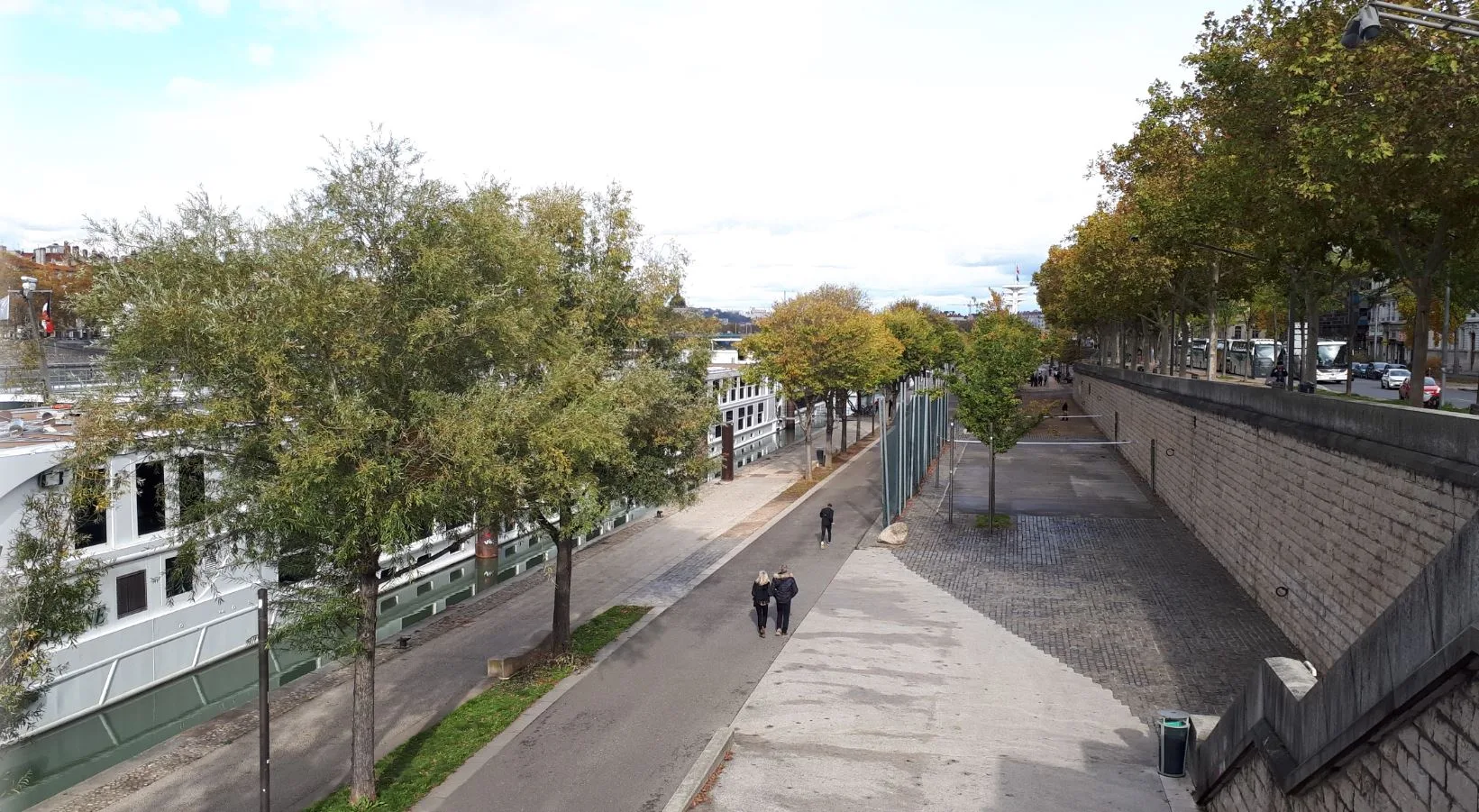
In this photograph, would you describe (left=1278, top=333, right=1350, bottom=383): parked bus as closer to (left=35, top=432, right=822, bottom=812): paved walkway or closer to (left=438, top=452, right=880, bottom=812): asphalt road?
(left=35, top=432, right=822, bottom=812): paved walkway

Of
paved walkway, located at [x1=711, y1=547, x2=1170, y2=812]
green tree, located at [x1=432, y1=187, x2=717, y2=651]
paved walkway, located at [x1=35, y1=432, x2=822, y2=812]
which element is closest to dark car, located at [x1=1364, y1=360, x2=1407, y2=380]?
paved walkway, located at [x1=35, y1=432, x2=822, y2=812]

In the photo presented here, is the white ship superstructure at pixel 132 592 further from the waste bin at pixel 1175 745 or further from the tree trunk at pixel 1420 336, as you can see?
the tree trunk at pixel 1420 336

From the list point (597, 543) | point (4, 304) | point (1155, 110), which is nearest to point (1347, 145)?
point (1155, 110)

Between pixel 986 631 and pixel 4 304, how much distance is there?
15959 millimetres

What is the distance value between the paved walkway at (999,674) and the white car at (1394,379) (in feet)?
63.5

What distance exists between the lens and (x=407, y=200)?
37.1 feet

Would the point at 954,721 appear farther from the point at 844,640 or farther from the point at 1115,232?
the point at 1115,232

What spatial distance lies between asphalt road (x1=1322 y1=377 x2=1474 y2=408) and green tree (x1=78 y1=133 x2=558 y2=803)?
101ft

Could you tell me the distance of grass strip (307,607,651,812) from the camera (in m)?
12.0

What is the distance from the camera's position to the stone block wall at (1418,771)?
5.65 meters

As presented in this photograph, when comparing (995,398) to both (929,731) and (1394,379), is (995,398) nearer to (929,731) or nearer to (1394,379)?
(929,731)

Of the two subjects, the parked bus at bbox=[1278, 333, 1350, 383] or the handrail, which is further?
the parked bus at bbox=[1278, 333, 1350, 383]

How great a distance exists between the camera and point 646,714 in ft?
47.9

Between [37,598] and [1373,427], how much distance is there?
641 inches
